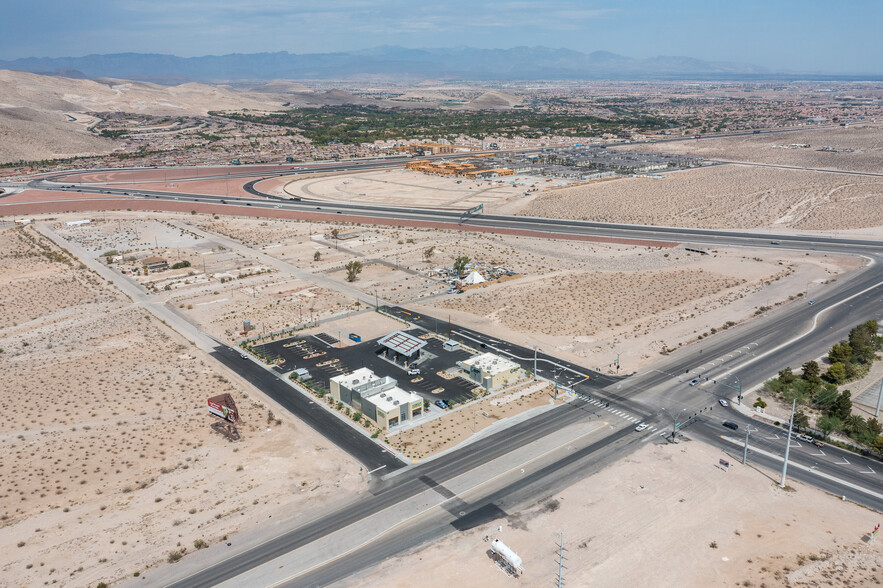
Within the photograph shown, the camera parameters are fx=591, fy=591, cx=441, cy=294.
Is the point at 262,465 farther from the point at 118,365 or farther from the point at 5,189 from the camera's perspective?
the point at 5,189

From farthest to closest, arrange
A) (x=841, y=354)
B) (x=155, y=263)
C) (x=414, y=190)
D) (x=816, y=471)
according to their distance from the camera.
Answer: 1. (x=414, y=190)
2. (x=155, y=263)
3. (x=841, y=354)
4. (x=816, y=471)

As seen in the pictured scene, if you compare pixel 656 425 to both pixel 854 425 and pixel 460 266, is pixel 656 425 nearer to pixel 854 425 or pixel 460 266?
pixel 854 425

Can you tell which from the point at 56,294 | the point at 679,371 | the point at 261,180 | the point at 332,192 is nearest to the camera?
the point at 679,371

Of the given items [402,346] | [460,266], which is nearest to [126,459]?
[402,346]

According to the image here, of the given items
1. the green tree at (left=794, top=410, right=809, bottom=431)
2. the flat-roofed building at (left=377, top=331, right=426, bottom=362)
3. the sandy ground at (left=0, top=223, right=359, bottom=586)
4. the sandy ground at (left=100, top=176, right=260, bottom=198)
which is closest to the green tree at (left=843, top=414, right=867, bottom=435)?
the green tree at (left=794, top=410, right=809, bottom=431)

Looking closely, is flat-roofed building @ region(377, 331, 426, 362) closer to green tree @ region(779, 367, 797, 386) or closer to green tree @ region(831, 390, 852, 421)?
green tree @ region(779, 367, 797, 386)

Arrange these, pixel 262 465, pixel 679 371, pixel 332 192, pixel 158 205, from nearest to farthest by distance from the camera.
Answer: pixel 262 465, pixel 679 371, pixel 158 205, pixel 332 192

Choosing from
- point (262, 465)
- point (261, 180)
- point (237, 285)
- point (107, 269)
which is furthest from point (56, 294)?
point (261, 180)
